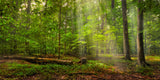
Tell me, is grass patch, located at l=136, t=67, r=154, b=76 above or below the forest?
below

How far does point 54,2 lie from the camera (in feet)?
26.5

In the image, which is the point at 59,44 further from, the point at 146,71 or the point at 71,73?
the point at 146,71

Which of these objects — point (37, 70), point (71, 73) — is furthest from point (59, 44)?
point (71, 73)

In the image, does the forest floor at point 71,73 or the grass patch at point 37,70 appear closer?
the forest floor at point 71,73

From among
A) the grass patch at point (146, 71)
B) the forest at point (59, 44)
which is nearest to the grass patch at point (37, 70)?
the forest at point (59, 44)

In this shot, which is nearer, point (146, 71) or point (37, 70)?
point (37, 70)

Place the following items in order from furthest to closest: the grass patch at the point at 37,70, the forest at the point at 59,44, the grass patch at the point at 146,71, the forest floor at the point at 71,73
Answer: the grass patch at the point at 146,71 < the forest at the point at 59,44 < the grass patch at the point at 37,70 < the forest floor at the point at 71,73

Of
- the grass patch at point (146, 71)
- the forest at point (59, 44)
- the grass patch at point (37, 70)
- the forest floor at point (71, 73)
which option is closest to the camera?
the forest floor at point (71, 73)

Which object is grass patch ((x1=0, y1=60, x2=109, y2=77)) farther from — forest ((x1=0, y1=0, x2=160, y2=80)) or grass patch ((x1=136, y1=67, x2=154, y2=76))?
grass patch ((x1=136, y1=67, x2=154, y2=76))

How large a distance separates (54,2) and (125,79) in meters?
8.59

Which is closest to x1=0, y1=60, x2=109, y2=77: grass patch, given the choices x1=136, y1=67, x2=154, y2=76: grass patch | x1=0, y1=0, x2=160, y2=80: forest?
x1=0, y1=0, x2=160, y2=80: forest

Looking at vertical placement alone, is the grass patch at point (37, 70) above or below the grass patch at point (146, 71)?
above

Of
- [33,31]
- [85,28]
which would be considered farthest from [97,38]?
[33,31]

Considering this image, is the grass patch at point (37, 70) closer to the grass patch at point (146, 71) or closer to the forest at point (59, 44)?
the forest at point (59, 44)
